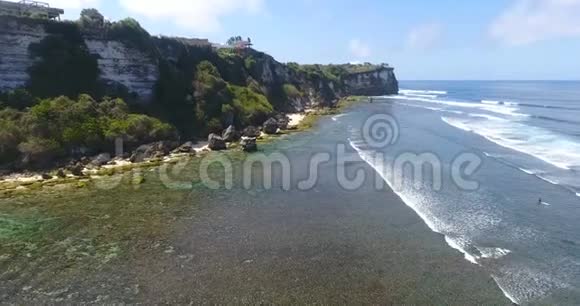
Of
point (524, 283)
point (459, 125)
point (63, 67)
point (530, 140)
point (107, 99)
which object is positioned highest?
point (63, 67)

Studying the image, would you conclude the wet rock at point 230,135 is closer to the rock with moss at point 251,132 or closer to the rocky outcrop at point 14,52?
the rock with moss at point 251,132

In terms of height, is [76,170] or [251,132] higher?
[251,132]

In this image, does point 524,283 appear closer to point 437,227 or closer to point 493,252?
point 493,252

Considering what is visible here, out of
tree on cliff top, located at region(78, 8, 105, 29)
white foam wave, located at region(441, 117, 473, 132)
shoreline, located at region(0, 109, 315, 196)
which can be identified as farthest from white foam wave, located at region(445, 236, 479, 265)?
tree on cliff top, located at region(78, 8, 105, 29)

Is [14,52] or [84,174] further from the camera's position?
[14,52]

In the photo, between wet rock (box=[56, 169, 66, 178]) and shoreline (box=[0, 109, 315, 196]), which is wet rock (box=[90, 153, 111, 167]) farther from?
wet rock (box=[56, 169, 66, 178])

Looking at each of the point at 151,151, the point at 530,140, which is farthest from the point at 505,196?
the point at 151,151

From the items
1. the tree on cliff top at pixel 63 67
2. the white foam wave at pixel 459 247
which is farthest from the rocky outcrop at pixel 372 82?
the white foam wave at pixel 459 247
